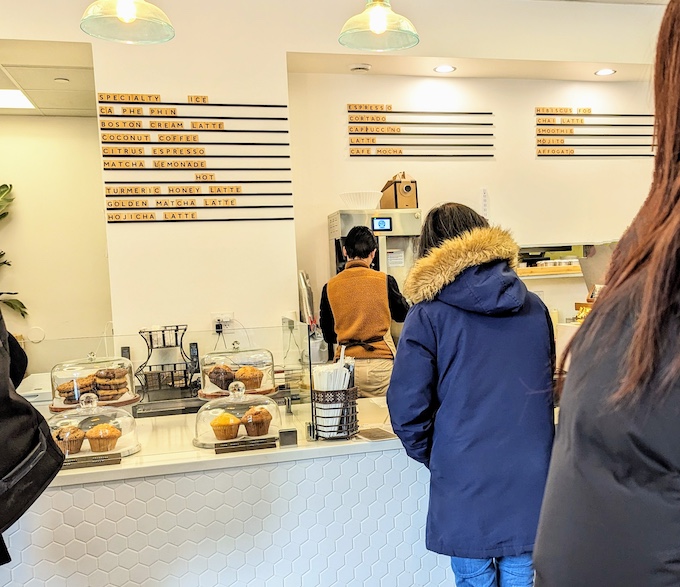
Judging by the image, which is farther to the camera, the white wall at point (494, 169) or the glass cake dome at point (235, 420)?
the white wall at point (494, 169)

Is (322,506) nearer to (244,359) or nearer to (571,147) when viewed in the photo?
(244,359)

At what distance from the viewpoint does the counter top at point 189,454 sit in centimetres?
191

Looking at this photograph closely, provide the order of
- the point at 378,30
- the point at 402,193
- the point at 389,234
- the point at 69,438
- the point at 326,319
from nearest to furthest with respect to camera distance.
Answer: the point at 69,438, the point at 378,30, the point at 326,319, the point at 389,234, the point at 402,193

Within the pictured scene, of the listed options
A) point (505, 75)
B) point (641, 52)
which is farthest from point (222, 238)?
point (641, 52)

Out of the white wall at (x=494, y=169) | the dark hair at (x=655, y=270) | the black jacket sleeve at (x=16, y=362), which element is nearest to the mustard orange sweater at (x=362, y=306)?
the white wall at (x=494, y=169)

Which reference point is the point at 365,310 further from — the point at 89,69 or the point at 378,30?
the point at 89,69

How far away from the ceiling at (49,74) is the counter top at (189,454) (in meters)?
2.68

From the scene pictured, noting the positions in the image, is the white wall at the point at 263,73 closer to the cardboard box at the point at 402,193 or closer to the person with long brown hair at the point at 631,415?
the cardboard box at the point at 402,193

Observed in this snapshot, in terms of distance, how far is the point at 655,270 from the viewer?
24.0 inches

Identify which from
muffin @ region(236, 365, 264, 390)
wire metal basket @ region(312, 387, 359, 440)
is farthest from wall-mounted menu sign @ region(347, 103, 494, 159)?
wire metal basket @ region(312, 387, 359, 440)

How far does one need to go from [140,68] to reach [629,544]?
12.9 ft

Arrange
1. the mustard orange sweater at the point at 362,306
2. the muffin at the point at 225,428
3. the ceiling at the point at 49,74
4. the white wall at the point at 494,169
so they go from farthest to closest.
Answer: the white wall at the point at 494,169
the ceiling at the point at 49,74
the mustard orange sweater at the point at 362,306
the muffin at the point at 225,428

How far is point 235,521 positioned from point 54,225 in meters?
4.04

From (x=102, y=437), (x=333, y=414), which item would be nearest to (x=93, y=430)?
(x=102, y=437)
